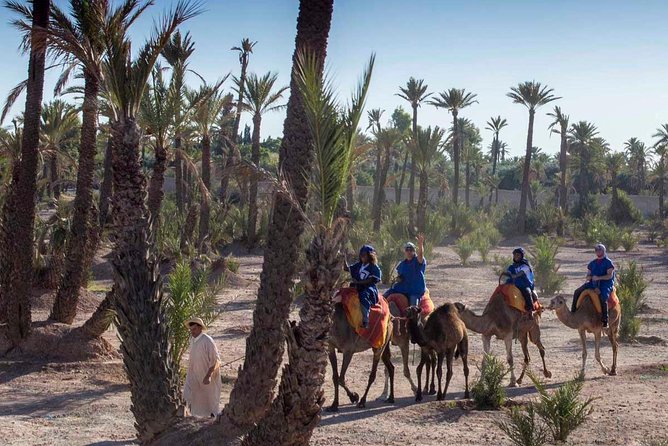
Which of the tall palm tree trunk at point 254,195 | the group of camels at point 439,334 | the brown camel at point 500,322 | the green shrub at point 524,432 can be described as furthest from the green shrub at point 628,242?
the green shrub at point 524,432

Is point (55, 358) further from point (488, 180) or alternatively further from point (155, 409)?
point (488, 180)

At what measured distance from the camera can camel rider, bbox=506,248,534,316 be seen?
49.4 ft

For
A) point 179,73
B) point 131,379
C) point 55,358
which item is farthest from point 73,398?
point 179,73

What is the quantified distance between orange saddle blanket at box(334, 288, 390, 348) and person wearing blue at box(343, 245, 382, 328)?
0.06 metres

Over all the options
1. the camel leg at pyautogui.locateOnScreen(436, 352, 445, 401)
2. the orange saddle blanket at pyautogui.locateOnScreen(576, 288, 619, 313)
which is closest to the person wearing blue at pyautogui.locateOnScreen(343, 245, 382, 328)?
the camel leg at pyautogui.locateOnScreen(436, 352, 445, 401)

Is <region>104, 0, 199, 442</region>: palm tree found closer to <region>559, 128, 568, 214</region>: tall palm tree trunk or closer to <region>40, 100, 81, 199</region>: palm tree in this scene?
<region>40, 100, 81, 199</region>: palm tree

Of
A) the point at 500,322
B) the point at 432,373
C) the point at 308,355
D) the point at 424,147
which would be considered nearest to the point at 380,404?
the point at 432,373

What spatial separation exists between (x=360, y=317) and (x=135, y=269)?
452cm

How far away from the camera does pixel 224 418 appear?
9203 mm

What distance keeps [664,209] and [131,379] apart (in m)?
65.7

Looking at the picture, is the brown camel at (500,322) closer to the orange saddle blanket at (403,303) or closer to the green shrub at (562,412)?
the orange saddle blanket at (403,303)

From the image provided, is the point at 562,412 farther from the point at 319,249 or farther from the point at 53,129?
the point at 53,129

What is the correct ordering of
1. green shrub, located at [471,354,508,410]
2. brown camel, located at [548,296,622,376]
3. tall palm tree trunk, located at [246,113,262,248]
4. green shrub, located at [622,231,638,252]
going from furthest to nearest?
green shrub, located at [622,231,638,252], tall palm tree trunk, located at [246,113,262,248], brown camel, located at [548,296,622,376], green shrub, located at [471,354,508,410]

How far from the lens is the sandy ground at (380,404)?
11.4 meters
